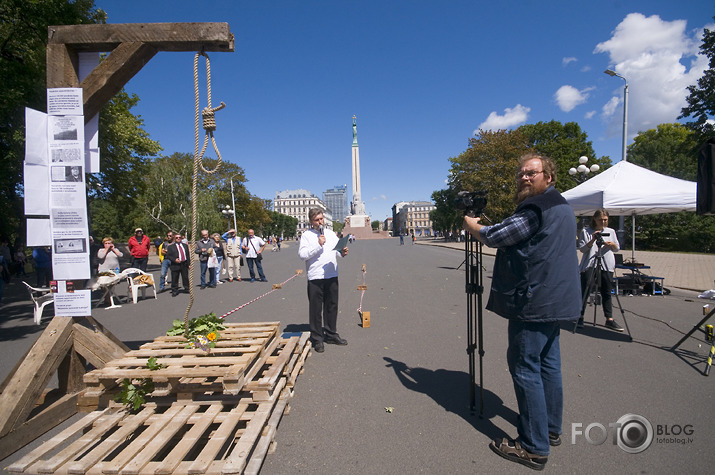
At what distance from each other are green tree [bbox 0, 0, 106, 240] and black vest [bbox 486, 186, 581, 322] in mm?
14653

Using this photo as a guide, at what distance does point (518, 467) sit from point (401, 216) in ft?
533

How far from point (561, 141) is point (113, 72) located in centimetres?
4428

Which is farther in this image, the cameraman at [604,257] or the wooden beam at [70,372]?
the cameraman at [604,257]

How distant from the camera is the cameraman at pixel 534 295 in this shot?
8.14 ft

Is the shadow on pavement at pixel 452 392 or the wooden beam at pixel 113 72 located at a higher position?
the wooden beam at pixel 113 72

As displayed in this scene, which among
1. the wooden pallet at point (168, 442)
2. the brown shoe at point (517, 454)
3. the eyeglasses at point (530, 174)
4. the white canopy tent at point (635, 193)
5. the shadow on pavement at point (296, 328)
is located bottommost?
the shadow on pavement at point (296, 328)

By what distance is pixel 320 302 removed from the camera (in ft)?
16.6

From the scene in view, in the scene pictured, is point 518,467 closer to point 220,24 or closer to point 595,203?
point 220,24

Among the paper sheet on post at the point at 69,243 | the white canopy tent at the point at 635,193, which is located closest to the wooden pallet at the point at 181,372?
the paper sheet on post at the point at 69,243

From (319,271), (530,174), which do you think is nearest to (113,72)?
(319,271)

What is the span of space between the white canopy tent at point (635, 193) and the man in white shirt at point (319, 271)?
6.49 metres

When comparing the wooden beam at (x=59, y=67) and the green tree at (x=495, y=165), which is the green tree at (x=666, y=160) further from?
the wooden beam at (x=59, y=67)

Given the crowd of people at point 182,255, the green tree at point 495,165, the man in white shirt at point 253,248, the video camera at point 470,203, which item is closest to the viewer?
the video camera at point 470,203

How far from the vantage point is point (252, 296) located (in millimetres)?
10172
